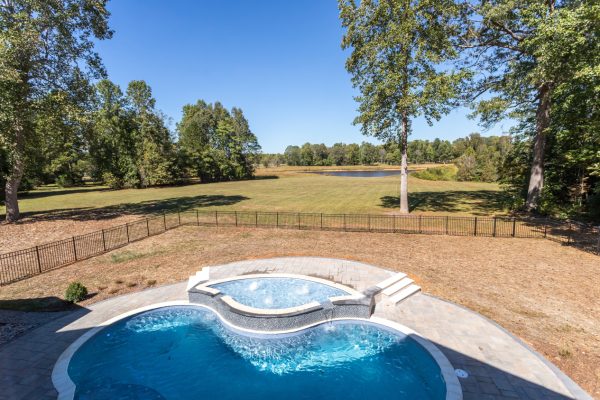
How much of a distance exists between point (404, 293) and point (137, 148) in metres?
58.0

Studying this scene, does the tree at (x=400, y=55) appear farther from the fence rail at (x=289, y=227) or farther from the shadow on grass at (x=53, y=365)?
the shadow on grass at (x=53, y=365)

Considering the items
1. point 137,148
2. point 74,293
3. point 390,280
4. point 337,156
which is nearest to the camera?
point 74,293

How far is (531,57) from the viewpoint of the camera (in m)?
21.7

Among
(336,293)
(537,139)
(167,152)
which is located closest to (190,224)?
(336,293)

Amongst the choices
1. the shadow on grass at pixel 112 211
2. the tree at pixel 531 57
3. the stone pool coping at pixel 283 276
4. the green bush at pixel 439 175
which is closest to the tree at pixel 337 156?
the green bush at pixel 439 175

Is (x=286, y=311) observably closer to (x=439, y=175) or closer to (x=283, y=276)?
(x=283, y=276)

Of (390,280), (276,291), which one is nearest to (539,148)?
(390,280)

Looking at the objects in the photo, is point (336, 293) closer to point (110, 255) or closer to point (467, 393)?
point (467, 393)

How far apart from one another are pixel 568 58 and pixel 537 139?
30.3 ft

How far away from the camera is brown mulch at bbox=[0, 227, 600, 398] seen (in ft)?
27.9

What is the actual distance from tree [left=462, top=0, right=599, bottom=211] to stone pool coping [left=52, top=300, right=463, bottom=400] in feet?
54.0

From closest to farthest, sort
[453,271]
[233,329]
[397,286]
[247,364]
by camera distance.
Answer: [247,364] → [233,329] → [397,286] → [453,271]

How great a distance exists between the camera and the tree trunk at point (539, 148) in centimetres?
2217

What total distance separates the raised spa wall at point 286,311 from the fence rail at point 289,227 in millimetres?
9756
